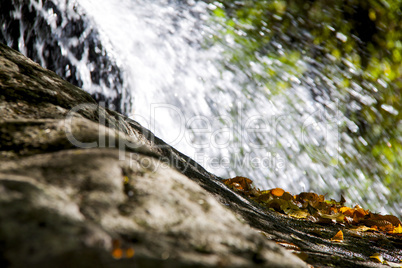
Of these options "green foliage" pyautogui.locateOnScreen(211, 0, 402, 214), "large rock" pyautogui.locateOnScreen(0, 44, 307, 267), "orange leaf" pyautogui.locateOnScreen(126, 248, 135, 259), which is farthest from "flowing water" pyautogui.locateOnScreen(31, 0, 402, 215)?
"orange leaf" pyautogui.locateOnScreen(126, 248, 135, 259)

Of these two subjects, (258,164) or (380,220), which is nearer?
(380,220)

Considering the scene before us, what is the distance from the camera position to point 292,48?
507cm

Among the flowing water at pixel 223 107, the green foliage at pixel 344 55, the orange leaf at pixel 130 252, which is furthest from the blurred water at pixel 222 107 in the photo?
the orange leaf at pixel 130 252

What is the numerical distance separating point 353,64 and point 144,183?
208 inches

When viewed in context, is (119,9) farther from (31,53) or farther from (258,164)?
(258,164)

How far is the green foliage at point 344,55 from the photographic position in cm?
491

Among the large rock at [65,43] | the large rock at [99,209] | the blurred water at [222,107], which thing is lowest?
the blurred water at [222,107]

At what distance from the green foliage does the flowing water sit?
0.12 m

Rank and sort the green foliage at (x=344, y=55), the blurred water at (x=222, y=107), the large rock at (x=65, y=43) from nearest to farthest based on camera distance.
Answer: the large rock at (x=65, y=43) → the blurred water at (x=222, y=107) → the green foliage at (x=344, y=55)

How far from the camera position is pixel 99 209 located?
1.89 ft

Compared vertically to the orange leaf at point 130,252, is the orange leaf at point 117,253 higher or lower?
higher

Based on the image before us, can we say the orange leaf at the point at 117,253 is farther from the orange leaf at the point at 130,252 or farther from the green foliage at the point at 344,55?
the green foliage at the point at 344,55

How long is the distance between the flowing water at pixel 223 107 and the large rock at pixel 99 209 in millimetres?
2962

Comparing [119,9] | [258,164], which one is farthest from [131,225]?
[119,9]
